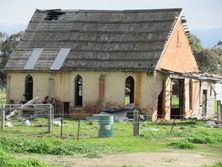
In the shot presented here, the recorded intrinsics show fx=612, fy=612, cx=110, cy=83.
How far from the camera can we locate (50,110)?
1117 inches

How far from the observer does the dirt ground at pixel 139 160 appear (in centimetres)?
1842

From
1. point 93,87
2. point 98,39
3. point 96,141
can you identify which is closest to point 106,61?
point 93,87

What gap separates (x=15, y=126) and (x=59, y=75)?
1088cm

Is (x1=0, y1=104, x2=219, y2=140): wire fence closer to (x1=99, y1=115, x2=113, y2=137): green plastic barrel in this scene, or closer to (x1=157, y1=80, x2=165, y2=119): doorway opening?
(x1=99, y1=115, x2=113, y2=137): green plastic barrel

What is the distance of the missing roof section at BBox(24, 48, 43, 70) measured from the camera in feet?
143

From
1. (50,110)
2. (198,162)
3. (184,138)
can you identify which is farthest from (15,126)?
(198,162)

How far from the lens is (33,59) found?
4381cm

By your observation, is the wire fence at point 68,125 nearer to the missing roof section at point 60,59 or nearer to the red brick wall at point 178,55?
the missing roof section at point 60,59

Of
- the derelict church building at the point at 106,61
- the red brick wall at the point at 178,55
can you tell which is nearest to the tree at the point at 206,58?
the red brick wall at the point at 178,55

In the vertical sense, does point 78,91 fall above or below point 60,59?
below

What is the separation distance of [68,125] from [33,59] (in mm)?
11278

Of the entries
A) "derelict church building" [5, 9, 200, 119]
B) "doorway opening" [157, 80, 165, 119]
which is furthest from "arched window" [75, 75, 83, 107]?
"doorway opening" [157, 80, 165, 119]

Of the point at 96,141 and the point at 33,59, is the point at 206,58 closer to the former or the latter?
the point at 33,59

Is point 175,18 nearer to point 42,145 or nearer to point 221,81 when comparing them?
point 221,81
